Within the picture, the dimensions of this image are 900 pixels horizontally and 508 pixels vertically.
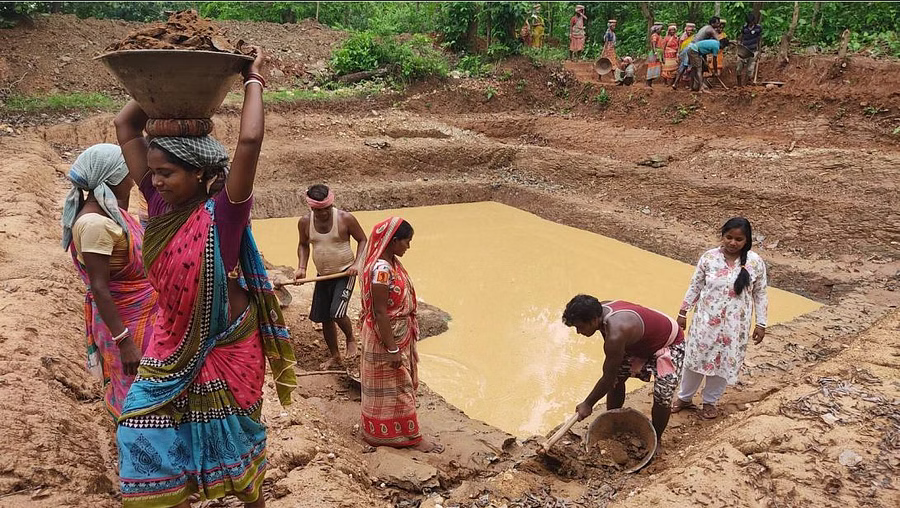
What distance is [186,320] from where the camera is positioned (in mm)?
1848

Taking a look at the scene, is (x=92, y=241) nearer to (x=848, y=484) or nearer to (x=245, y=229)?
(x=245, y=229)

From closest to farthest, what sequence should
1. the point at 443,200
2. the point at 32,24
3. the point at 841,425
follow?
1. the point at 841,425
2. the point at 443,200
3. the point at 32,24

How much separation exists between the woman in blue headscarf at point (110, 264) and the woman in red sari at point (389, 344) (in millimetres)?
1289

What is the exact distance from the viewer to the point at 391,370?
378cm

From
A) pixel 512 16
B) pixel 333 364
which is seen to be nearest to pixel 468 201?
pixel 512 16

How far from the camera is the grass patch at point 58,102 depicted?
11922 mm

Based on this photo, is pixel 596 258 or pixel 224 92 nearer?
pixel 224 92

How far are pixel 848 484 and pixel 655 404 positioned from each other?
1.11 meters

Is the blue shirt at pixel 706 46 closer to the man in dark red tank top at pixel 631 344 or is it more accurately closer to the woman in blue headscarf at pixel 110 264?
the man in dark red tank top at pixel 631 344

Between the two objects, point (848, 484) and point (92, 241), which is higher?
point (92, 241)

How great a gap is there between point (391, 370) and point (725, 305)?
2.35 meters

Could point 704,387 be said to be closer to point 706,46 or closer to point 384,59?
point 706,46

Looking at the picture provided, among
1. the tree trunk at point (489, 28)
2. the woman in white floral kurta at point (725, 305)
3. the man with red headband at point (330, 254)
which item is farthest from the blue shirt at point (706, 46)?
the man with red headband at point (330, 254)

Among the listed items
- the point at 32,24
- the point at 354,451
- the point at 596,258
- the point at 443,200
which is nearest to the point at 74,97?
the point at 32,24
